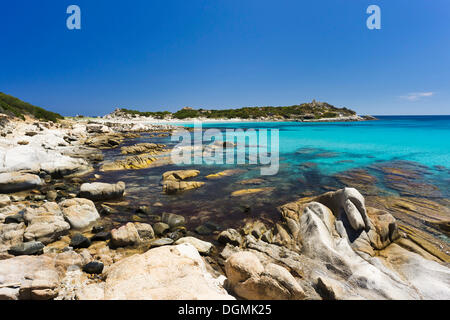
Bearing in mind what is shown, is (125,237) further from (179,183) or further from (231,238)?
(179,183)

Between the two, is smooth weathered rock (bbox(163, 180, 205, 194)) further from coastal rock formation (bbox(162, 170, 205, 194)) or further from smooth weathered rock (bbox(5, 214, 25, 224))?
smooth weathered rock (bbox(5, 214, 25, 224))

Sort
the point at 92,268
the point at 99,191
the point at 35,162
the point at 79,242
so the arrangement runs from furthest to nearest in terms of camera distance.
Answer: the point at 35,162 → the point at 99,191 → the point at 79,242 → the point at 92,268

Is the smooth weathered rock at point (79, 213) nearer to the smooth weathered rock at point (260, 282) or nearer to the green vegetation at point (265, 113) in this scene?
the smooth weathered rock at point (260, 282)

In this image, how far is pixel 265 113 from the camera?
127 m

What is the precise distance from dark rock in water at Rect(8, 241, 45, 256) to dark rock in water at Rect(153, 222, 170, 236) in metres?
2.92

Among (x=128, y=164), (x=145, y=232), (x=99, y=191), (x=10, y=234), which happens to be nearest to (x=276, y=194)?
(x=145, y=232)

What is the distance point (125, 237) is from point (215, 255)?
275 centimetres

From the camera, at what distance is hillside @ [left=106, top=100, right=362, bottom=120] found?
387 ft

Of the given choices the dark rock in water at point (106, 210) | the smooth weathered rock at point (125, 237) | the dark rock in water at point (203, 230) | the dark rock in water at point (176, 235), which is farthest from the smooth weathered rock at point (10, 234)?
the dark rock in water at point (203, 230)

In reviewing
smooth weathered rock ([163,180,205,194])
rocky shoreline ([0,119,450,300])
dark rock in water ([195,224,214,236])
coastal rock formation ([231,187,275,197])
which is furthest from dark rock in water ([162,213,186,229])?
coastal rock formation ([231,187,275,197])

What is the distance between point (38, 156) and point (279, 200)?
52.0 feet

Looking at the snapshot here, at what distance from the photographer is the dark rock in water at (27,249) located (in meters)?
4.72
